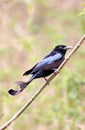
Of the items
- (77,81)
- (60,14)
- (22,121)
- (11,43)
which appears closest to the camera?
(77,81)

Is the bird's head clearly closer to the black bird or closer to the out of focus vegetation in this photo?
the black bird

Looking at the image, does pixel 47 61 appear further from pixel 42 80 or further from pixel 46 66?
pixel 42 80

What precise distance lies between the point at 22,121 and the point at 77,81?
900 millimetres

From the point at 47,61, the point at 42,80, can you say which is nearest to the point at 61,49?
the point at 47,61

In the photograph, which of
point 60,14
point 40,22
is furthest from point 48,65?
point 40,22

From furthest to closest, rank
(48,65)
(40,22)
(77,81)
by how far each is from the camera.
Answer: (40,22) → (77,81) → (48,65)

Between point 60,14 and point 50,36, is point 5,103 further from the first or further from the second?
point 60,14

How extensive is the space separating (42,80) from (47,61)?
2.98 metres

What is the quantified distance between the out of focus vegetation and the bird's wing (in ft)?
2.78

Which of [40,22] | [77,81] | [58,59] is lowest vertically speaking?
[40,22]

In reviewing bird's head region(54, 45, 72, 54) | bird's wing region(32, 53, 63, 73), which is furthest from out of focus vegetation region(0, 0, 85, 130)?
bird's wing region(32, 53, 63, 73)

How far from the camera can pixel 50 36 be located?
23.7 ft

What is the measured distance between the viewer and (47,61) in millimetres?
3115

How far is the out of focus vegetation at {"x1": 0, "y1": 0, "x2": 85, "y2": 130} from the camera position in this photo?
516 cm
